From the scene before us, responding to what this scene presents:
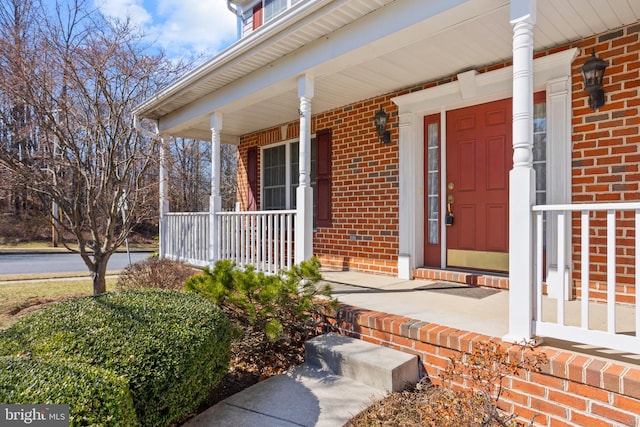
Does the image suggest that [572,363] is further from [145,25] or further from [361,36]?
[145,25]

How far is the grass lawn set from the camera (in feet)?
16.8

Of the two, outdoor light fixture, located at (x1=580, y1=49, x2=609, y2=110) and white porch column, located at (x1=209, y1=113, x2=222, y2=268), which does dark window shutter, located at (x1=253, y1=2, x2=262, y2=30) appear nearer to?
white porch column, located at (x1=209, y1=113, x2=222, y2=268)

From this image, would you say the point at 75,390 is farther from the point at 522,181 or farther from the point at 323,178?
the point at 323,178

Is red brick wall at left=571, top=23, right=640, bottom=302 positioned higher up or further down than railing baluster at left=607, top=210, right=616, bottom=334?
higher up

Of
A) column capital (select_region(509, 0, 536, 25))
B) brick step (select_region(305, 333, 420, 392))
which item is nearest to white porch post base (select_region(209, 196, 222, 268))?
brick step (select_region(305, 333, 420, 392))

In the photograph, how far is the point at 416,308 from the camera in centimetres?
330

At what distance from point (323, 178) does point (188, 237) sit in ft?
8.24

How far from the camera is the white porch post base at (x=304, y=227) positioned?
402cm

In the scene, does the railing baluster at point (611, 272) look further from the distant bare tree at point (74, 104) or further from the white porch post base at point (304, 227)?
the distant bare tree at point (74, 104)

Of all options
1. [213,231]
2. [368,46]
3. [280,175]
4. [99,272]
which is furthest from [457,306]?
[99,272]

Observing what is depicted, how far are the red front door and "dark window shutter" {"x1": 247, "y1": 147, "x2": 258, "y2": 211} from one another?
13.5 ft

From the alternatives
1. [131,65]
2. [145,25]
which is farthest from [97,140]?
[145,25]

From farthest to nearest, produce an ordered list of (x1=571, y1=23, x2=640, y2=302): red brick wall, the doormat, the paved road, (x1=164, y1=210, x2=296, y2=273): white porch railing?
the paved road → (x1=164, y1=210, x2=296, y2=273): white porch railing → the doormat → (x1=571, y1=23, x2=640, y2=302): red brick wall

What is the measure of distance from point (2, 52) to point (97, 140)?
4.56 feet
